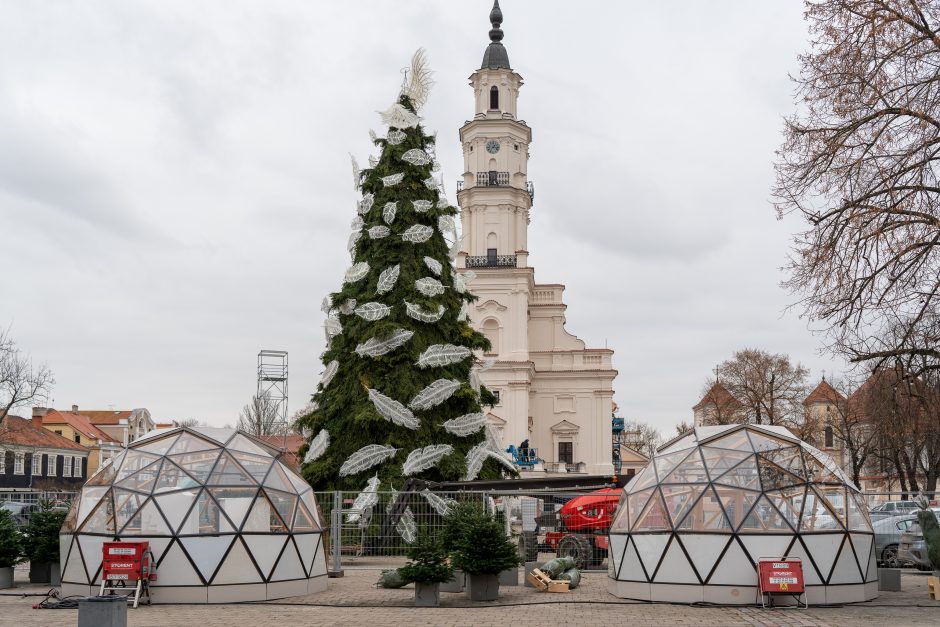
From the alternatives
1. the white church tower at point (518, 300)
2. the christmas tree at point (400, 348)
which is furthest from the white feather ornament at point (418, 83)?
the white church tower at point (518, 300)

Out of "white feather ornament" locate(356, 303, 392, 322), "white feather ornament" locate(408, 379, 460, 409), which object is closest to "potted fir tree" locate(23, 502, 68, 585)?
"white feather ornament" locate(408, 379, 460, 409)

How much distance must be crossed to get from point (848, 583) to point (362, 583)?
28.3ft

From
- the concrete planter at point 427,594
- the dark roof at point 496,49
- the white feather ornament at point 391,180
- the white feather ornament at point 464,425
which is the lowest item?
the concrete planter at point 427,594

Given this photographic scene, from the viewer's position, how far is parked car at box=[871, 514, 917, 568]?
21047 mm

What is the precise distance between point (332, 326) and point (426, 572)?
12.5 meters

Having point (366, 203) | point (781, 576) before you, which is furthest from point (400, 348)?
point (781, 576)

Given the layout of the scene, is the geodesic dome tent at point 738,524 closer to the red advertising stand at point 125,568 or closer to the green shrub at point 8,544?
the red advertising stand at point 125,568

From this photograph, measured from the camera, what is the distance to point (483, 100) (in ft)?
233

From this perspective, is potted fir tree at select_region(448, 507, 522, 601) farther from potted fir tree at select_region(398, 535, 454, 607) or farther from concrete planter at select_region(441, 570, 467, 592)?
concrete planter at select_region(441, 570, 467, 592)

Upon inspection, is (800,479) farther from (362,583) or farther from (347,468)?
(347,468)

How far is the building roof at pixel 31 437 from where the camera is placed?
6090 centimetres

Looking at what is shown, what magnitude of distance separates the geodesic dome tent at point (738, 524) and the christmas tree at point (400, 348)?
9.36 meters

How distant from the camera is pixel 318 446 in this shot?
2528 cm

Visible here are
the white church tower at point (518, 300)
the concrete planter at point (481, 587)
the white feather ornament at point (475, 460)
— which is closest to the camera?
the concrete planter at point (481, 587)
